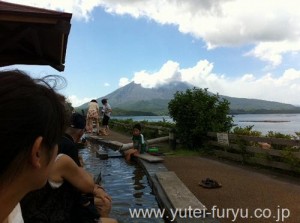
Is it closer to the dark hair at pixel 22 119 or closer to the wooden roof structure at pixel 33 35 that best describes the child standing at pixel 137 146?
the wooden roof structure at pixel 33 35

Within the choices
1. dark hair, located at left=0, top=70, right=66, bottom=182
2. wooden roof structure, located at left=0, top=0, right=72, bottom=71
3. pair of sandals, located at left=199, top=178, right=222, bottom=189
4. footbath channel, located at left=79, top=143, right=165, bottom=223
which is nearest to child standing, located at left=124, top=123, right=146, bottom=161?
footbath channel, located at left=79, top=143, right=165, bottom=223

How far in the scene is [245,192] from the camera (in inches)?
307

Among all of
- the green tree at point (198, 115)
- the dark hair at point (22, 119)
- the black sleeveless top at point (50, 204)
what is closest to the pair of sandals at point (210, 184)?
the black sleeveless top at point (50, 204)

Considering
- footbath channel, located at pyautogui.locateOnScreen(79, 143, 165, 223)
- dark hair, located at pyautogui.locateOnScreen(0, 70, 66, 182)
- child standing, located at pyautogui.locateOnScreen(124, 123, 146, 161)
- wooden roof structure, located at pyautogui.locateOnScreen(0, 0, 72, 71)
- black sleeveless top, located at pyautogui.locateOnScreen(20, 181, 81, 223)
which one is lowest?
footbath channel, located at pyautogui.locateOnScreen(79, 143, 165, 223)

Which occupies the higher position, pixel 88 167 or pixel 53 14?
pixel 53 14

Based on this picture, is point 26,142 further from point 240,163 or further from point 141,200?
point 240,163

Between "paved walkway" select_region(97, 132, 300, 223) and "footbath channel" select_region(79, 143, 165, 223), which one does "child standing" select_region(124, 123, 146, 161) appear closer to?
"footbath channel" select_region(79, 143, 165, 223)

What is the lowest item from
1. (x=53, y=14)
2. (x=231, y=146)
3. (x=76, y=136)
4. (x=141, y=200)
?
(x=141, y=200)

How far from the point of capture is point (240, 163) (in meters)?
12.0

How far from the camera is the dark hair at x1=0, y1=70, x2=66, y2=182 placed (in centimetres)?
114

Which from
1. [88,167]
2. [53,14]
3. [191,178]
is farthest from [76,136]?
[88,167]

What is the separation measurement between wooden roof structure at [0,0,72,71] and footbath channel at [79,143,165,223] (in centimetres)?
282

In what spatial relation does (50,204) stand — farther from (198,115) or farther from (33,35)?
(198,115)

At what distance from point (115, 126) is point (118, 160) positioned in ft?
58.8
